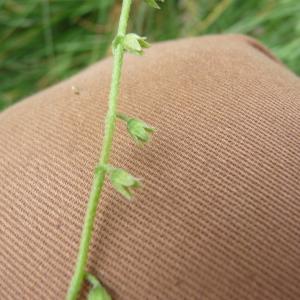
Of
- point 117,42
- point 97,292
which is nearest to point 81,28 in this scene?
point 117,42

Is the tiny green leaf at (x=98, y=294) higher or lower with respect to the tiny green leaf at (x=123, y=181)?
lower

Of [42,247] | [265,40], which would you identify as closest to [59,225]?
[42,247]

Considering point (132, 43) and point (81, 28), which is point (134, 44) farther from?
point (81, 28)

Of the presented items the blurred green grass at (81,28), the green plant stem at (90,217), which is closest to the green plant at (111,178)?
the green plant stem at (90,217)

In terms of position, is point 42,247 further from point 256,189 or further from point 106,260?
point 256,189

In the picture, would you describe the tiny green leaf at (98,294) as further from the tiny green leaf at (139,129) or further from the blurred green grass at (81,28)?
the blurred green grass at (81,28)

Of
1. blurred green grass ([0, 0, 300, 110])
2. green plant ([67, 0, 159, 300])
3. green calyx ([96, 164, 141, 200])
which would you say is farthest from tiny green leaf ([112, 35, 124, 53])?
blurred green grass ([0, 0, 300, 110])
